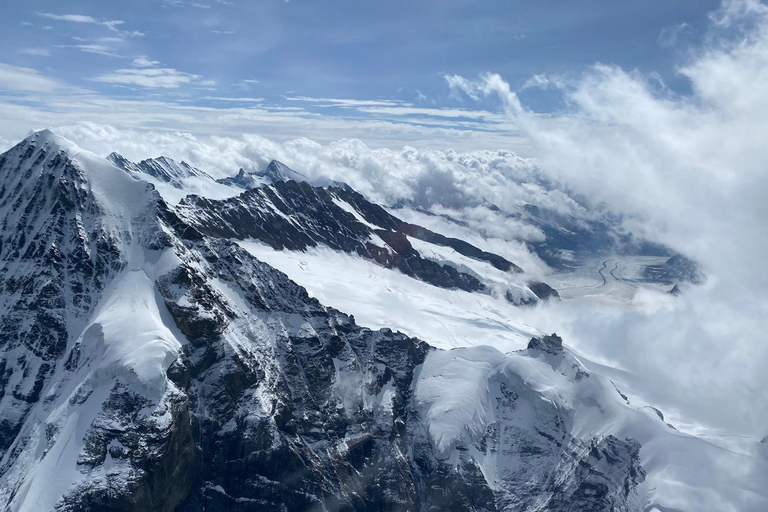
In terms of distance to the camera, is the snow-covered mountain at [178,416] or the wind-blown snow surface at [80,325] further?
the snow-covered mountain at [178,416]

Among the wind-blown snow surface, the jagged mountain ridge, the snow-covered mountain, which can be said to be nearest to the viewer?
the wind-blown snow surface

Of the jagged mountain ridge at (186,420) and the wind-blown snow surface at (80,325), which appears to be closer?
the wind-blown snow surface at (80,325)

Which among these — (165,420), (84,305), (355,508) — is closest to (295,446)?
(355,508)

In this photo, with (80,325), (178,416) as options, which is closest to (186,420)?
(178,416)

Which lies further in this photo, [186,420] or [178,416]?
[186,420]

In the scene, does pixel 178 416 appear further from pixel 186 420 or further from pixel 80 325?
pixel 80 325

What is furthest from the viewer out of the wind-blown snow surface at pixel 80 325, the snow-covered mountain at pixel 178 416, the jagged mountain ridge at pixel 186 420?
the snow-covered mountain at pixel 178 416

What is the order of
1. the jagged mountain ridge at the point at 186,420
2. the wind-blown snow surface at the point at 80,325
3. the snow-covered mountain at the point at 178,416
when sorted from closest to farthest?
the wind-blown snow surface at the point at 80,325 → the jagged mountain ridge at the point at 186,420 → the snow-covered mountain at the point at 178,416

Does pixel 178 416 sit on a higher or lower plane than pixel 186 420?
higher

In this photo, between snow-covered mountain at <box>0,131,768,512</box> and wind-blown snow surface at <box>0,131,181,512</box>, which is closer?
wind-blown snow surface at <box>0,131,181,512</box>
